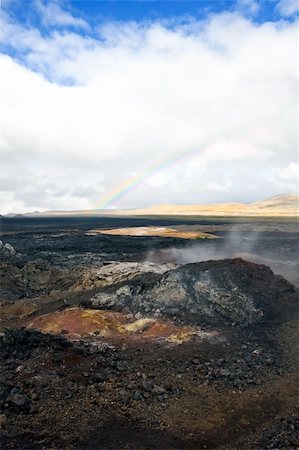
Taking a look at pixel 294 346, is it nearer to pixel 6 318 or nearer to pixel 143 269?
pixel 143 269

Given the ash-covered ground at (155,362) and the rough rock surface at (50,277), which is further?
the rough rock surface at (50,277)

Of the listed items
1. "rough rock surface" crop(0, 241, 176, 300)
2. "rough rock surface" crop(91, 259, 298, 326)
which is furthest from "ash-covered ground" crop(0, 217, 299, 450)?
"rough rock surface" crop(0, 241, 176, 300)

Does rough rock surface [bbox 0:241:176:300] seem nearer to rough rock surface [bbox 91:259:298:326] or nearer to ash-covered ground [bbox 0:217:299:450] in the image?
ash-covered ground [bbox 0:217:299:450]

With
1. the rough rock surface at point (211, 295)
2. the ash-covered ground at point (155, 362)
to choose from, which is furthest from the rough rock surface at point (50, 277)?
the rough rock surface at point (211, 295)

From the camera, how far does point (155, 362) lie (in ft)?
42.5

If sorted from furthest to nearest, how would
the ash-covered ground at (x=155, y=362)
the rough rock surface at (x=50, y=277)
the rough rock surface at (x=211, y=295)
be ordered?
the rough rock surface at (x=50, y=277) < the rough rock surface at (x=211, y=295) < the ash-covered ground at (x=155, y=362)

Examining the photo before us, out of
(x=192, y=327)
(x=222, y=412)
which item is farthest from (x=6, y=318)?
(x=222, y=412)

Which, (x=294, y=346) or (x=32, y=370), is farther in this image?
(x=294, y=346)

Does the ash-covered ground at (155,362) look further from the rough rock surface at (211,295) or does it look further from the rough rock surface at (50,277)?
the rough rock surface at (50,277)

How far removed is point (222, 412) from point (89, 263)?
26.8 meters

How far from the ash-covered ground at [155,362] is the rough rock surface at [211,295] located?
0.18ft

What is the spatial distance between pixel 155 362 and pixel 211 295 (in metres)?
5.62

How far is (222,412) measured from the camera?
33.7ft

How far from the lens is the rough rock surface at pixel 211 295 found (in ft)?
56.2
